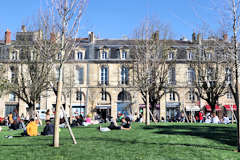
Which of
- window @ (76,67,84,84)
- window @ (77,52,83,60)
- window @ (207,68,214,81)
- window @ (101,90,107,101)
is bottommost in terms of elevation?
window @ (101,90,107,101)

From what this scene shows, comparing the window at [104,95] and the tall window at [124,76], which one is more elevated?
the tall window at [124,76]

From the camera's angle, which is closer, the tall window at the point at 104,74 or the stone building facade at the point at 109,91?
the stone building facade at the point at 109,91

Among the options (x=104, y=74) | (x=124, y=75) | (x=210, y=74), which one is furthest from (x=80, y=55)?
(x=210, y=74)

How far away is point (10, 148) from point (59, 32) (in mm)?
4408

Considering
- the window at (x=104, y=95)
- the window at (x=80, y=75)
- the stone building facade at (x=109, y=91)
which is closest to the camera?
the stone building facade at (x=109, y=91)

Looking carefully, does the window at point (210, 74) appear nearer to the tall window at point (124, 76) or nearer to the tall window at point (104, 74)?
the tall window at point (124, 76)

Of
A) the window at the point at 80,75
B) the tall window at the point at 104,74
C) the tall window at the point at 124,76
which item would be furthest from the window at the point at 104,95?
the window at the point at 80,75

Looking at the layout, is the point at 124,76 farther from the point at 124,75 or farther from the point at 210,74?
the point at 210,74

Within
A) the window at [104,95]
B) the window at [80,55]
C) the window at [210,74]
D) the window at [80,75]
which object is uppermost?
the window at [80,55]

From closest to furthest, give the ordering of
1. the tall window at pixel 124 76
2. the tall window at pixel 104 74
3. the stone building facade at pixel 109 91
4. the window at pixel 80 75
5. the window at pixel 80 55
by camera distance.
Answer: the stone building facade at pixel 109 91 < the tall window at pixel 124 76 < the window at pixel 80 75 < the tall window at pixel 104 74 < the window at pixel 80 55

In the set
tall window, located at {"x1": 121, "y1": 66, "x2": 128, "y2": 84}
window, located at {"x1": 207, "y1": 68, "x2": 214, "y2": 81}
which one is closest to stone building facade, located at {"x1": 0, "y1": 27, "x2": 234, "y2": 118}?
tall window, located at {"x1": 121, "y1": 66, "x2": 128, "y2": 84}

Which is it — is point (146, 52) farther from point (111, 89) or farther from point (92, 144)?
point (111, 89)

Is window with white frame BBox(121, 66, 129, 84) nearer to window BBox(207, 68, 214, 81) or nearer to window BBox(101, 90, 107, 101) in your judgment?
window BBox(101, 90, 107, 101)

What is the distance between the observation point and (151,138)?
1095 centimetres
